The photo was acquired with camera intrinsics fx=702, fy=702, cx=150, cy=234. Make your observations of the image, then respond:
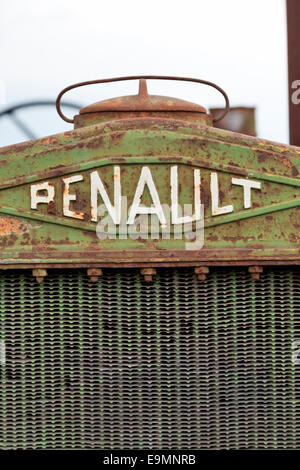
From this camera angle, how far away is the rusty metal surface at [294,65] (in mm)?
3828

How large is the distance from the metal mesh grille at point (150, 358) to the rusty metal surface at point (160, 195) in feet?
0.31

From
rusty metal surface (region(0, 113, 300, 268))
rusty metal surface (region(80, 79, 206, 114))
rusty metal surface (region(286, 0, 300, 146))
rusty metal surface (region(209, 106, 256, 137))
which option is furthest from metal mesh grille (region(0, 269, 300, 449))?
rusty metal surface (region(209, 106, 256, 137))

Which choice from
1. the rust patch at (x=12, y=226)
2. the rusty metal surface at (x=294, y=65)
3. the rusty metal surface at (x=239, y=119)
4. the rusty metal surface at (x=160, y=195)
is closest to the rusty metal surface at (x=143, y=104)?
the rusty metal surface at (x=160, y=195)

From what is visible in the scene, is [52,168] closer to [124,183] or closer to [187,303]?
[124,183]

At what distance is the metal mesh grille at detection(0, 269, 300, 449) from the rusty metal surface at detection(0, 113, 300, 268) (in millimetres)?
94

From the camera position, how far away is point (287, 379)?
278 cm

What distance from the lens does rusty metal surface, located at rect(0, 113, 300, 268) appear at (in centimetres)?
265

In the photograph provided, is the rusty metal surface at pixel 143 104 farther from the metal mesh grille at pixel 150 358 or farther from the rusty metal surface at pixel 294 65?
the rusty metal surface at pixel 294 65

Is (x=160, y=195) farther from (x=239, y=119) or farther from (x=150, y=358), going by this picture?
(x=239, y=119)

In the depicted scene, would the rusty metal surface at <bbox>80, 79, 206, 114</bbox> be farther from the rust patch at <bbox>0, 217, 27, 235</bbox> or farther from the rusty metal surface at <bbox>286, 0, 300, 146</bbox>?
the rusty metal surface at <bbox>286, 0, 300, 146</bbox>

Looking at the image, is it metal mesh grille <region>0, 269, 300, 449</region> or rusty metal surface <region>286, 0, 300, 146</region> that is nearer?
metal mesh grille <region>0, 269, 300, 449</region>

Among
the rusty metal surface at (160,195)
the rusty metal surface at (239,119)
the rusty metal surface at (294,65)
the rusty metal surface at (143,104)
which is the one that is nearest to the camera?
the rusty metal surface at (160,195)

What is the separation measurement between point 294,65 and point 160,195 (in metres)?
1.65

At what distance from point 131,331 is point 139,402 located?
282 mm
